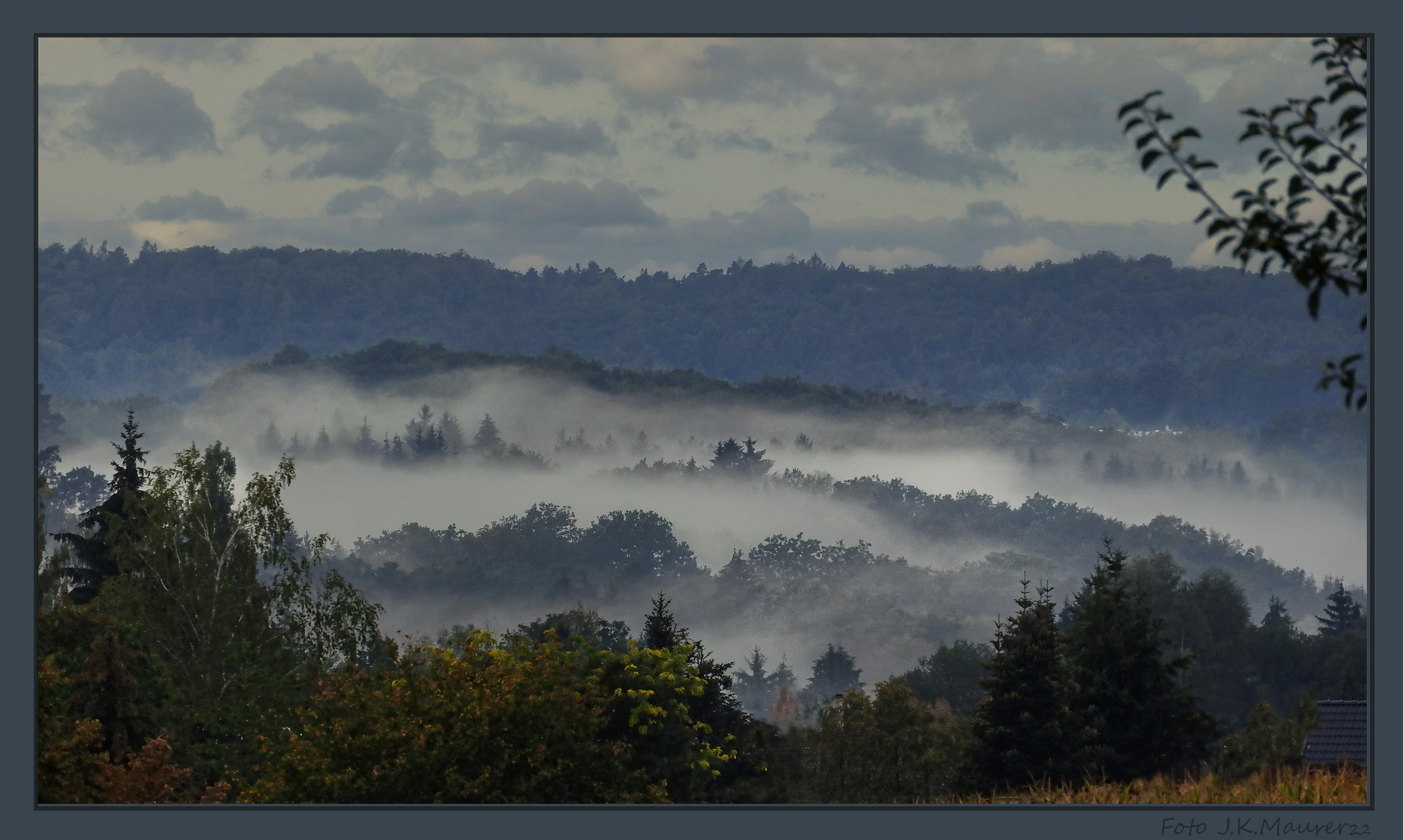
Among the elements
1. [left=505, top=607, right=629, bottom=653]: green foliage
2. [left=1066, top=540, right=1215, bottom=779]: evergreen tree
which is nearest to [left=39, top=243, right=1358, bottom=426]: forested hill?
[left=505, top=607, right=629, bottom=653]: green foliage

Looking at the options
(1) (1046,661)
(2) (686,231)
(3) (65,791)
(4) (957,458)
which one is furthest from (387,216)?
(4) (957,458)

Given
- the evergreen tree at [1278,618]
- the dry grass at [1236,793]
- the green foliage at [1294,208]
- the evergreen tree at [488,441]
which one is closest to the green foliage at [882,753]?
the dry grass at [1236,793]

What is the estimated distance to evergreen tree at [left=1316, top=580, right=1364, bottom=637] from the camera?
5975cm

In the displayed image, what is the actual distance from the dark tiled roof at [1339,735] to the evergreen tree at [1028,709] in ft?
11.5

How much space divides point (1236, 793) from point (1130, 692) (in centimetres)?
1128

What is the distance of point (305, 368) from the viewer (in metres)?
78.2

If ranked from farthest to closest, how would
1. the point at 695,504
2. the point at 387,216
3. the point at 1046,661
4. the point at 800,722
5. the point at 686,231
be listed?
the point at 695,504 < the point at 800,722 < the point at 387,216 < the point at 686,231 < the point at 1046,661

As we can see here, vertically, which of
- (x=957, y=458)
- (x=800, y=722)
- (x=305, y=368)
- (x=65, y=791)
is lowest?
(x=800, y=722)

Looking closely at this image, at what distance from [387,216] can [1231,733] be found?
90.7ft

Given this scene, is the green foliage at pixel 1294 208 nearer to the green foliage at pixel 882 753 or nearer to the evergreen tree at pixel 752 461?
the green foliage at pixel 882 753

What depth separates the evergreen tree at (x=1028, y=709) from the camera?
2362 cm

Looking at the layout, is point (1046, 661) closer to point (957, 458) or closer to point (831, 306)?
point (831, 306)

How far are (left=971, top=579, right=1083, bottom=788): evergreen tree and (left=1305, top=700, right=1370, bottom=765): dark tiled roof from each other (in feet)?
11.5

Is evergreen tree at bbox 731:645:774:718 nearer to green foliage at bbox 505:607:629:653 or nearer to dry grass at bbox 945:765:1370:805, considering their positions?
green foliage at bbox 505:607:629:653
